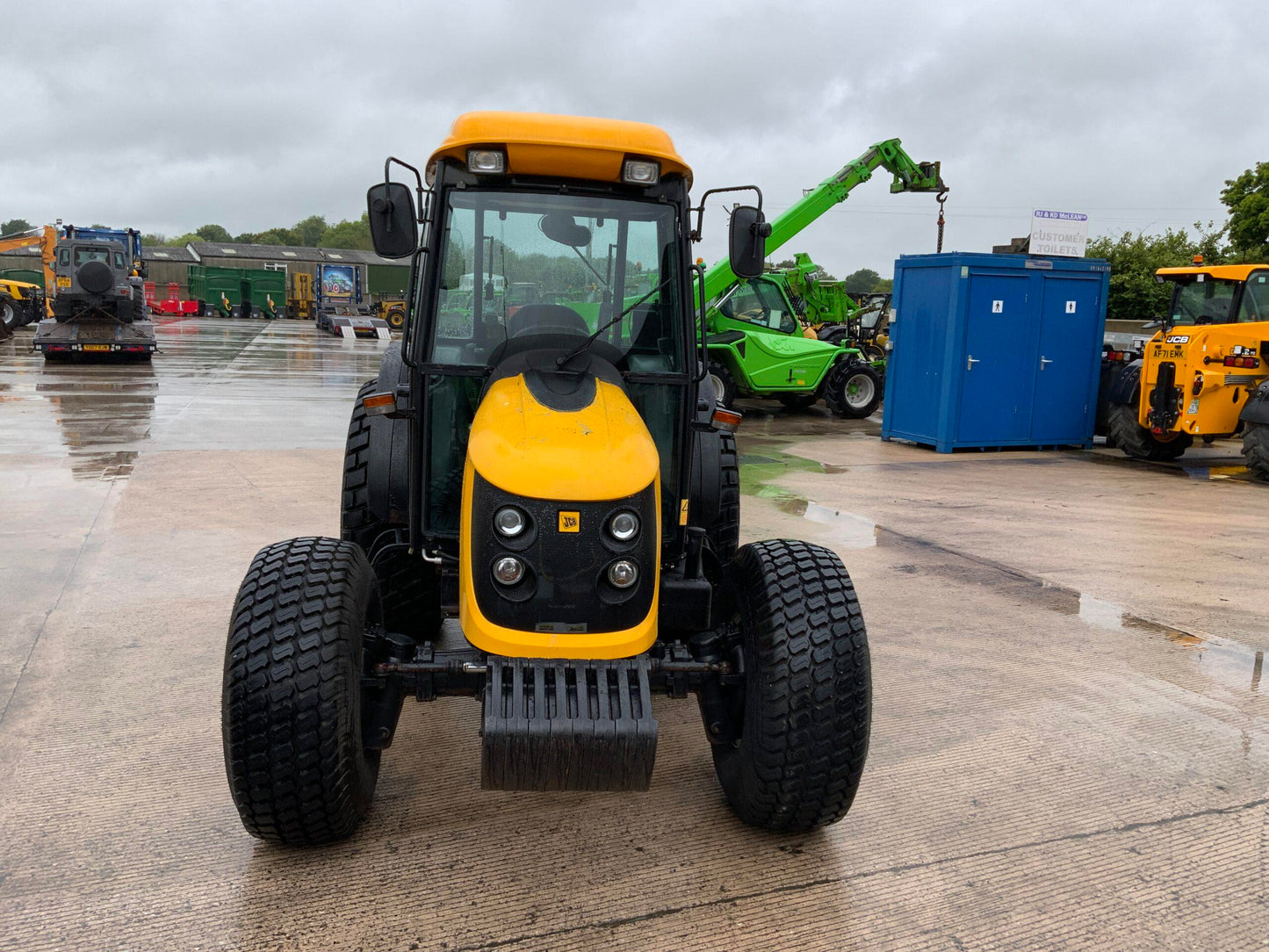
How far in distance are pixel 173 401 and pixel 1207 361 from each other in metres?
12.7

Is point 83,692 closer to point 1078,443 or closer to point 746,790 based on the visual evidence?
point 746,790

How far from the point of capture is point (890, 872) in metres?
2.99

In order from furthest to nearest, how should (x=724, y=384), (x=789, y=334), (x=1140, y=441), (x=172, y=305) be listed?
(x=172, y=305) → (x=789, y=334) → (x=724, y=384) → (x=1140, y=441)

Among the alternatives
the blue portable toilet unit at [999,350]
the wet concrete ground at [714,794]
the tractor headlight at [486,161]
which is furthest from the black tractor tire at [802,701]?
the blue portable toilet unit at [999,350]

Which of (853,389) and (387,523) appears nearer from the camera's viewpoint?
(387,523)

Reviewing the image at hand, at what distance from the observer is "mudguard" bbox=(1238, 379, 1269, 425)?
33.6 feet

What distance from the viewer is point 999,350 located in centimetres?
1239

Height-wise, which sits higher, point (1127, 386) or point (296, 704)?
point (1127, 386)

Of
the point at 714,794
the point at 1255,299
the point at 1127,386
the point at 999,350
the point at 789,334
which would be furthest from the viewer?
the point at 789,334

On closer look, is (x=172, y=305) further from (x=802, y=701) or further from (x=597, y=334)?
(x=802, y=701)

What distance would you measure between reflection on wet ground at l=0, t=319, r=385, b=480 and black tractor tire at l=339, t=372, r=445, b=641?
16.7 feet

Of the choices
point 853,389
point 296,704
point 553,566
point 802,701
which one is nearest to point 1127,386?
point 853,389

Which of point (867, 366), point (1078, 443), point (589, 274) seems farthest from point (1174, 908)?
point (867, 366)

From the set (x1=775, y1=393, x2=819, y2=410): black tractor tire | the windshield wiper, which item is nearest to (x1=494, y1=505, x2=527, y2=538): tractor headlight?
the windshield wiper
